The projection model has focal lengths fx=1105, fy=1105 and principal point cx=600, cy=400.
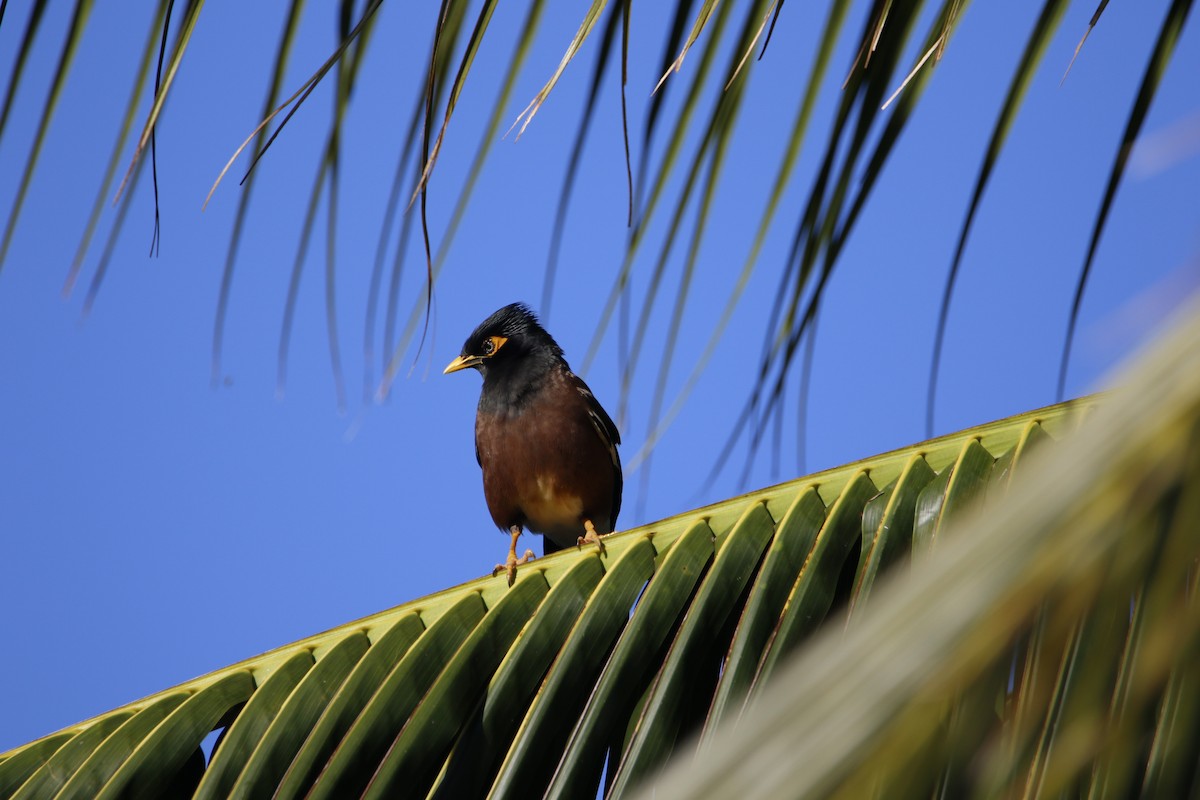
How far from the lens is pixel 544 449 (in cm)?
471

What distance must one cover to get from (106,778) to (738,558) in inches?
48.2

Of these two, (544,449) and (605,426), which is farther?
(605,426)

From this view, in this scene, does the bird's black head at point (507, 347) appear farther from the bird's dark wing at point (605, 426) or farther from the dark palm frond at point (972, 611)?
the dark palm frond at point (972, 611)

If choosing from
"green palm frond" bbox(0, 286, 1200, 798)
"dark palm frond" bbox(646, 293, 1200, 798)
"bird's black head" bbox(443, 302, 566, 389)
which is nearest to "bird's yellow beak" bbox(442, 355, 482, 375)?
"bird's black head" bbox(443, 302, 566, 389)

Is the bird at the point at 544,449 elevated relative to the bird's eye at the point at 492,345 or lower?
lower

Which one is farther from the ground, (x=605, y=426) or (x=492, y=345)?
(x=492, y=345)

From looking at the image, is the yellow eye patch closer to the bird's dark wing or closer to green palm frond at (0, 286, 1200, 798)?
the bird's dark wing

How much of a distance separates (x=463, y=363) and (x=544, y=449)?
3.01ft

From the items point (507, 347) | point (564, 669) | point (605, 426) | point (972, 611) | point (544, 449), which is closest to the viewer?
point (972, 611)

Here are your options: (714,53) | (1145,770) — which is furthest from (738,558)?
(714,53)

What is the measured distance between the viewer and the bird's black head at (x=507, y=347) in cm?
515

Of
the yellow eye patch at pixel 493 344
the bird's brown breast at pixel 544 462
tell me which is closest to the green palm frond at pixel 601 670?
the bird's brown breast at pixel 544 462

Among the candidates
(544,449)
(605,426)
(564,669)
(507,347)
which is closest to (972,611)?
(564,669)

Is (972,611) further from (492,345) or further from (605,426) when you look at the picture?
(492,345)
